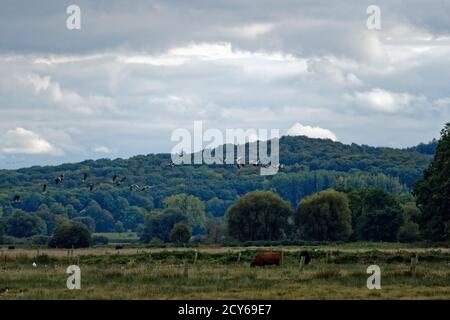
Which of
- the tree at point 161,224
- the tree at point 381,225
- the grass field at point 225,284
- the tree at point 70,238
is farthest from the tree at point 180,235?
the grass field at point 225,284

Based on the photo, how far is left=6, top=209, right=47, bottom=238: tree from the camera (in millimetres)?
181375

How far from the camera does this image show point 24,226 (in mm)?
185500

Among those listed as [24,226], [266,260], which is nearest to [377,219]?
[266,260]

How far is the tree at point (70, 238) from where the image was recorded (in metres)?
122

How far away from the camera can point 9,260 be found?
7644 cm

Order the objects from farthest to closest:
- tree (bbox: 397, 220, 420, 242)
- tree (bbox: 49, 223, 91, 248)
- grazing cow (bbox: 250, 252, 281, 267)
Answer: tree (bbox: 397, 220, 420, 242)
tree (bbox: 49, 223, 91, 248)
grazing cow (bbox: 250, 252, 281, 267)

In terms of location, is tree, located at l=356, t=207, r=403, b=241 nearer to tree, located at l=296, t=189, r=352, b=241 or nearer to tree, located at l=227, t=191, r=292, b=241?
tree, located at l=296, t=189, r=352, b=241

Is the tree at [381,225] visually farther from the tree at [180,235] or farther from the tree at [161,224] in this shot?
the tree at [161,224]

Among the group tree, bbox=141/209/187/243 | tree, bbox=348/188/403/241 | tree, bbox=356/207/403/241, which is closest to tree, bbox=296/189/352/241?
tree, bbox=348/188/403/241

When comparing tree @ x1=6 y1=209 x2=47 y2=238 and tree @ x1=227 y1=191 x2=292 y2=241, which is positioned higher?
tree @ x1=227 y1=191 x2=292 y2=241

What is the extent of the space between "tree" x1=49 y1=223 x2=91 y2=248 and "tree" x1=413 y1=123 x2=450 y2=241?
45775mm

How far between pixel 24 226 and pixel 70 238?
216 ft
